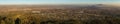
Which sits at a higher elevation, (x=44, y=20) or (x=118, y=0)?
(x=118, y=0)

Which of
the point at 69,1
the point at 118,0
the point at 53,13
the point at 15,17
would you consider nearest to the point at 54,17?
the point at 53,13

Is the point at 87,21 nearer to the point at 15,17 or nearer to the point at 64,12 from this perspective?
the point at 64,12

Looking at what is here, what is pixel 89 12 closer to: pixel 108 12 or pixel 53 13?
pixel 108 12

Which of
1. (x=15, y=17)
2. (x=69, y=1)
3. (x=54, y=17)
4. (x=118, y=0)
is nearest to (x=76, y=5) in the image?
(x=69, y=1)

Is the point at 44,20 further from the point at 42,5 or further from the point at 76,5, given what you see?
the point at 76,5

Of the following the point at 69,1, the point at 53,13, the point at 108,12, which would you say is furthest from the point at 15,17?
the point at 108,12

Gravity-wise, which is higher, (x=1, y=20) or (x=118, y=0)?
(x=118, y=0)
